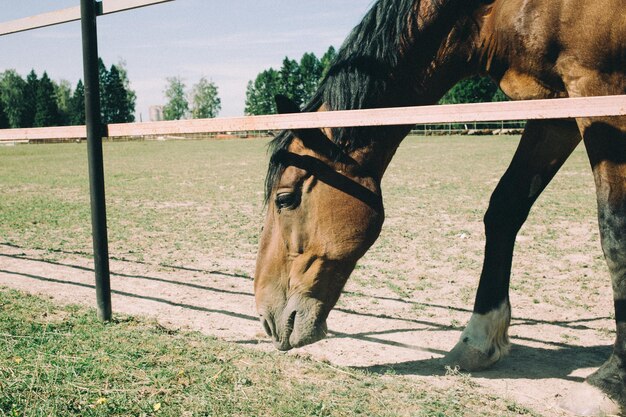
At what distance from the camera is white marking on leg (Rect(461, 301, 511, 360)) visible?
3109mm

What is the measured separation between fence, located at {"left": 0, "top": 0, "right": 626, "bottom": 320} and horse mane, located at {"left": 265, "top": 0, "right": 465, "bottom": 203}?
0.26m

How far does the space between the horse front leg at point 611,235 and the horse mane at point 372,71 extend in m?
0.93

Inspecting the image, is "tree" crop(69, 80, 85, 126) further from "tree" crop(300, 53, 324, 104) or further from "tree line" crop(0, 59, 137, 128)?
"tree" crop(300, 53, 324, 104)

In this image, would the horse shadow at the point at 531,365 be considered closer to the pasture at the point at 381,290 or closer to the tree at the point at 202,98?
the pasture at the point at 381,290

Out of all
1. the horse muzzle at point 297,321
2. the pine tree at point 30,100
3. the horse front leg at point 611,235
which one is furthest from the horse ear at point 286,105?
the pine tree at point 30,100

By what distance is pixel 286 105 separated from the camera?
8.69ft

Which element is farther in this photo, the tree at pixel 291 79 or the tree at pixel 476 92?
the tree at pixel 291 79

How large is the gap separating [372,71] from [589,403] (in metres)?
1.92

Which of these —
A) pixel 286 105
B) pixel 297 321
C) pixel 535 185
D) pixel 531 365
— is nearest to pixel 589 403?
pixel 531 365

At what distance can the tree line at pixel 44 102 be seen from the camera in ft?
228

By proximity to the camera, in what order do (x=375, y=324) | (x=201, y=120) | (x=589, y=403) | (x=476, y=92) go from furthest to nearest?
(x=476, y=92) < (x=375, y=324) < (x=201, y=120) < (x=589, y=403)

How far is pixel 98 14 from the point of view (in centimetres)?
353

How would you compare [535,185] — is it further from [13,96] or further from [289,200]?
[13,96]

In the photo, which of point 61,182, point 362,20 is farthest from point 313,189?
point 61,182
